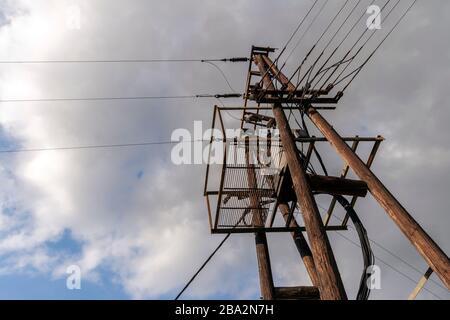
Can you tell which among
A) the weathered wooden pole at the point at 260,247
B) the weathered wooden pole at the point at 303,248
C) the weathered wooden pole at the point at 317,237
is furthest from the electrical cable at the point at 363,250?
the weathered wooden pole at the point at 317,237

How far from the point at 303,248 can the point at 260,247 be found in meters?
1.31

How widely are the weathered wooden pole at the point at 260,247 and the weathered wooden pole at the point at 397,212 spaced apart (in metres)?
2.26

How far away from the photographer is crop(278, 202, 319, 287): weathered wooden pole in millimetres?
8391

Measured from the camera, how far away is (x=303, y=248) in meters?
8.98

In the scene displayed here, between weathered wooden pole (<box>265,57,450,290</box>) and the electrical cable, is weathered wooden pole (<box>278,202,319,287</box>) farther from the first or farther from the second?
weathered wooden pole (<box>265,57,450,290</box>)

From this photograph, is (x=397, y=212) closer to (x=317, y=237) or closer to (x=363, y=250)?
(x=317, y=237)

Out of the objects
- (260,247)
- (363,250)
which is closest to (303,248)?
(260,247)

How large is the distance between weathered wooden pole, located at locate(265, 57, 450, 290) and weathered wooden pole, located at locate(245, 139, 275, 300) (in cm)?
226

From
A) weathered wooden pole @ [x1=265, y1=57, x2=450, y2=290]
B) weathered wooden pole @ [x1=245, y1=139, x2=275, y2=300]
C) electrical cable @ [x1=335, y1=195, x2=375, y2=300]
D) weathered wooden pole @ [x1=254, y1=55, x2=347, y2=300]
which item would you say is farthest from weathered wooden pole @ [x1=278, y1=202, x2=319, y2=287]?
weathered wooden pole @ [x1=254, y1=55, x2=347, y2=300]

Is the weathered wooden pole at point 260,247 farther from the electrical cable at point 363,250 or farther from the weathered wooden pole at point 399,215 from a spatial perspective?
the weathered wooden pole at point 399,215

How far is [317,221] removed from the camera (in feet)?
17.9
